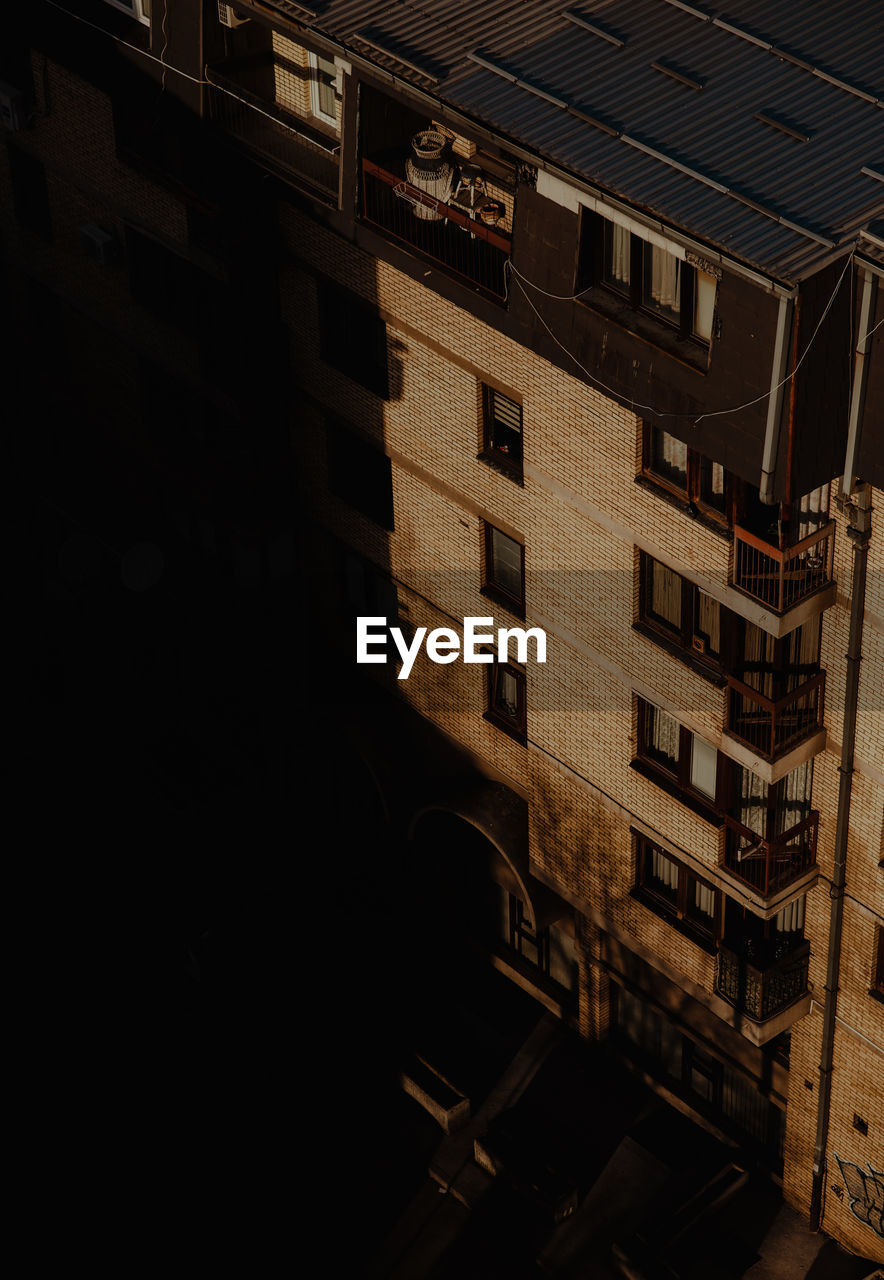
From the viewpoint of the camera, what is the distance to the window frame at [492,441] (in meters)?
38.2

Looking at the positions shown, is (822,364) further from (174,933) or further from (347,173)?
(174,933)

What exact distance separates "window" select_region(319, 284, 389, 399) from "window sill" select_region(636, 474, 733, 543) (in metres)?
7.97

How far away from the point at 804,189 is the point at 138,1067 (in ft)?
89.0

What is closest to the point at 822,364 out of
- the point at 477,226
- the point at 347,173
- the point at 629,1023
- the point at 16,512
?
the point at 477,226

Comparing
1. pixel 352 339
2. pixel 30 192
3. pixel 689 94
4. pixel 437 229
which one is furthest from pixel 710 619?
pixel 30 192

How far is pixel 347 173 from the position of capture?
3609 cm

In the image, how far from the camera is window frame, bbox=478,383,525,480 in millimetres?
38250

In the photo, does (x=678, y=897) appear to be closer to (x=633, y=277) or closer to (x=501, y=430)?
(x=501, y=430)

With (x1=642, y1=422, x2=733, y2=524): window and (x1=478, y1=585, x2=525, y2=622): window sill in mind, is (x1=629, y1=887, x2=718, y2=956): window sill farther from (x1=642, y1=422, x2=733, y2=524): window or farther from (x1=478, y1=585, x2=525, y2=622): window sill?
(x1=642, y1=422, x2=733, y2=524): window

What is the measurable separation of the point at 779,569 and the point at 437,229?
9219 mm

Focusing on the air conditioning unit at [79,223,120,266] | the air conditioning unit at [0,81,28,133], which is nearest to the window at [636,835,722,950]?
the air conditioning unit at [79,223,120,266]

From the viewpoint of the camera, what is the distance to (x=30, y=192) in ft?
159

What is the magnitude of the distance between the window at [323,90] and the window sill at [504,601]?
1013 cm

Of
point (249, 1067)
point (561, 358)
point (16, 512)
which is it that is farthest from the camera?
point (16, 512)
